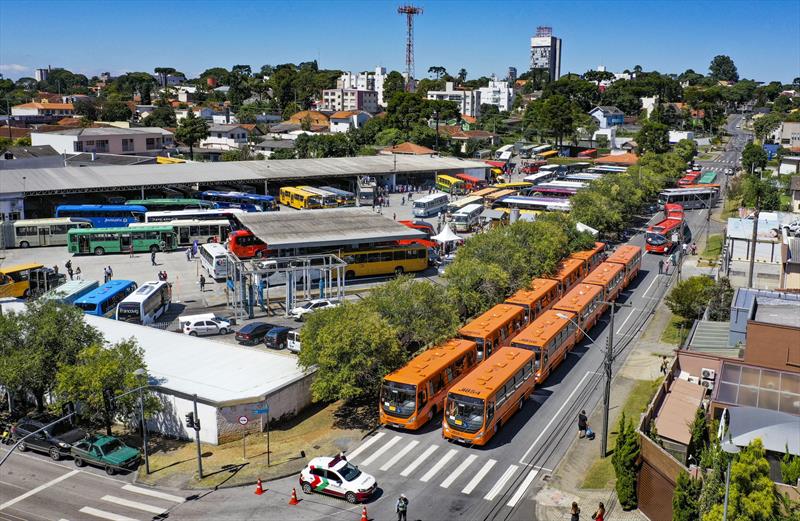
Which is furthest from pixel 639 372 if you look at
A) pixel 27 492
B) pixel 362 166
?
pixel 362 166

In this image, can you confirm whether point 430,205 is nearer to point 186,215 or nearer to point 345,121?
point 186,215

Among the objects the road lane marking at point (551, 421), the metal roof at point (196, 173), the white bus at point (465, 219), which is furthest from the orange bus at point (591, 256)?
the metal roof at point (196, 173)

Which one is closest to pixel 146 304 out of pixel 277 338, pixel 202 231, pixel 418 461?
pixel 277 338

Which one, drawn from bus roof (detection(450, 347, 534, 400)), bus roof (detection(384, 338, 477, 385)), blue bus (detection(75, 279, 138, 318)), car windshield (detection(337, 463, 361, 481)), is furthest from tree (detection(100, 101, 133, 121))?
car windshield (detection(337, 463, 361, 481))

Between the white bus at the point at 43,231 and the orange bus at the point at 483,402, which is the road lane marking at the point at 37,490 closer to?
the orange bus at the point at 483,402

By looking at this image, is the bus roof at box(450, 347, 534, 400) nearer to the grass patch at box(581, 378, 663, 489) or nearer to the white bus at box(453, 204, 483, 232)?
the grass patch at box(581, 378, 663, 489)
